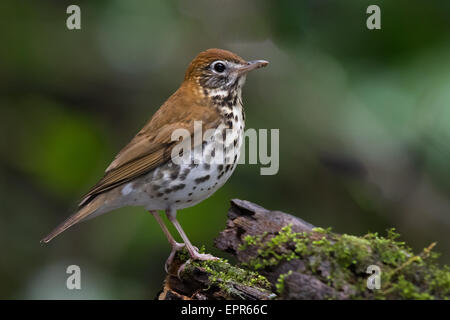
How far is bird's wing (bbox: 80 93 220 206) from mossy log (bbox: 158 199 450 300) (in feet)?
2.23

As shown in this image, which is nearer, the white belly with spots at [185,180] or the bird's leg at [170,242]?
the white belly with spots at [185,180]

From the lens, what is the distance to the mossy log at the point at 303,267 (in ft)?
9.70

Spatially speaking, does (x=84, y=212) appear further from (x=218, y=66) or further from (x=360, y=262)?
(x=360, y=262)

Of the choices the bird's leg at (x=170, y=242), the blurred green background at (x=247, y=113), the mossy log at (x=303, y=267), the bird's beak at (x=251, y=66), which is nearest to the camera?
the mossy log at (x=303, y=267)

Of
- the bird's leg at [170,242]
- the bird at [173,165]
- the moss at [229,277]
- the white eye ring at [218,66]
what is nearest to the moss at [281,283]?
the moss at [229,277]

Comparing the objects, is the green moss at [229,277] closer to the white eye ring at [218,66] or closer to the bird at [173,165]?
the bird at [173,165]

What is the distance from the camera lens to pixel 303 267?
10.1ft

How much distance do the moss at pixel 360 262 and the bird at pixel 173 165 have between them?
2.81 feet

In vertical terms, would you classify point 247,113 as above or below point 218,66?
below

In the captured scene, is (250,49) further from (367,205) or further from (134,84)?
(367,205)

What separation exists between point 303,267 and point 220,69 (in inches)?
71.8

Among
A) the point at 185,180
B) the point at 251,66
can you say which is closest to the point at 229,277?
the point at 185,180

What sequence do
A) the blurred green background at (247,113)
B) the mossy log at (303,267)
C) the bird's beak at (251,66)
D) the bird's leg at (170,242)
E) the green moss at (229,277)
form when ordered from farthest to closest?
the blurred green background at (247,113) < the bird's beak at (251,66) < the bird's leg at (170,242) < the green moss at (229,277) < the mossy log at (303,267)

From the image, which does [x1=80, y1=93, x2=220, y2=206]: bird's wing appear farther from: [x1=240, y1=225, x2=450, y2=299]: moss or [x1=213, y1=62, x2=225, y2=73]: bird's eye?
[x1=240, y1=225, x2=450, y2=299]: moss
